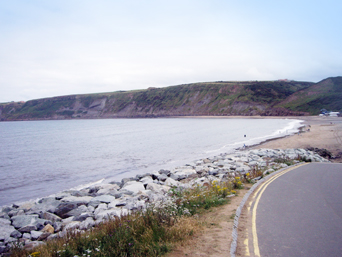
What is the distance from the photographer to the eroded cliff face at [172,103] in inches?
4279

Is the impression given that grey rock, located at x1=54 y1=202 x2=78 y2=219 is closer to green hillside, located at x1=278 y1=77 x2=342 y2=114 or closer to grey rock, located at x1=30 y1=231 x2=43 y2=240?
grey rock, located at x1=30 y1=231 x2=43 y2=240

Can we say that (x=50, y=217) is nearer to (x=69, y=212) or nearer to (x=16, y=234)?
(x=69, y=212)

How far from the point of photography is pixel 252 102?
347 feet

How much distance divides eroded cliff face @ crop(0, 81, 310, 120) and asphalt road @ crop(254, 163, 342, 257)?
291ft

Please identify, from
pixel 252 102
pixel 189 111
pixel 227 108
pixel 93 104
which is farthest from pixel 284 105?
pixel 93 104

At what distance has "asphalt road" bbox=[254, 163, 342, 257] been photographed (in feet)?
16.0

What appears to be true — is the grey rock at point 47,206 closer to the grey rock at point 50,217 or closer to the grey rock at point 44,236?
the grey rock at point 50,217

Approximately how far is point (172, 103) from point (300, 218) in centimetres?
12696

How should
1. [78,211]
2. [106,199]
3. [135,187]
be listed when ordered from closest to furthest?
[78,211] → [106,199] → [135,187]

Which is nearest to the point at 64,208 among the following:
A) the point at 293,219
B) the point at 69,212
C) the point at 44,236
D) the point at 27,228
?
the point at 69,212

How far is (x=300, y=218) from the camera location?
6418 mm

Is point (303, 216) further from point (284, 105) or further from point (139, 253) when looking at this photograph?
point (284, 105)

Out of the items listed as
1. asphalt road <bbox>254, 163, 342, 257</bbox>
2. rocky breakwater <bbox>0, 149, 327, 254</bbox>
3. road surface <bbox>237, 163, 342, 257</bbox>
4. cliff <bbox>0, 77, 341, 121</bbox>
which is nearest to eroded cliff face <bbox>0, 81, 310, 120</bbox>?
cliff <bbox>0, 77, 341, 121</bbox>

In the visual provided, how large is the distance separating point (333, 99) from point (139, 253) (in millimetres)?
100500
